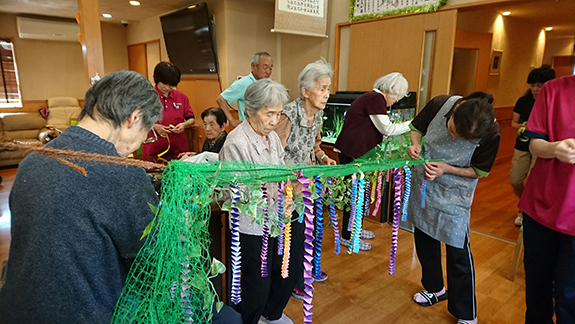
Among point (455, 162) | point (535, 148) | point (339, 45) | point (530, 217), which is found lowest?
point (530, 217)

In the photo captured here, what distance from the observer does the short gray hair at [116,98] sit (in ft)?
3.08

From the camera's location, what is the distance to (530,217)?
1.53m

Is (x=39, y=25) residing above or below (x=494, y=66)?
above

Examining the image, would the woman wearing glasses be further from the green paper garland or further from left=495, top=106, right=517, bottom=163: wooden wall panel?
left=495, top=106, right=517, bottom=163: wooden wall panel

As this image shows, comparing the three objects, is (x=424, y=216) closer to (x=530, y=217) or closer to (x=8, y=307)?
(x=530, y=217)

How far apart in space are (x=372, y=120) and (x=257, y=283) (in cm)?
142

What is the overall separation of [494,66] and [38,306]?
6507 millimetres

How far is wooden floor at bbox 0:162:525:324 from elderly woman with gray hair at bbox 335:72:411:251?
0.86 metres

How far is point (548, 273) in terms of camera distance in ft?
5.06

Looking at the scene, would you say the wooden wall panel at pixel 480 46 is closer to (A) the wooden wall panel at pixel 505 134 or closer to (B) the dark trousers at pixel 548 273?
(A) the wooden wall panel at pixel 505 134

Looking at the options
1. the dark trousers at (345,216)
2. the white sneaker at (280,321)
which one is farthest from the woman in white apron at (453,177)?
the white sneaker at (280,321)

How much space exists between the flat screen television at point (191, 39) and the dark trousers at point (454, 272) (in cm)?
409

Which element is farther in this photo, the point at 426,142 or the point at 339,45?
the point at 339,45

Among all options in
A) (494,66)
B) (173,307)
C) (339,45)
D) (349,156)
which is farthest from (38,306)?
(494,66)
